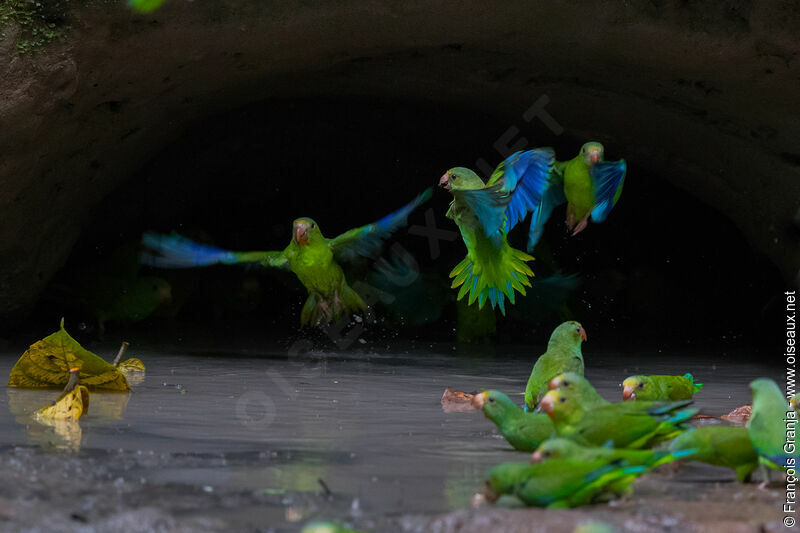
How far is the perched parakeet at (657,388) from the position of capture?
3895 millimetres

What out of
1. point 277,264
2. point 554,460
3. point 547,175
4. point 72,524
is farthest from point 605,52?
point 72,524

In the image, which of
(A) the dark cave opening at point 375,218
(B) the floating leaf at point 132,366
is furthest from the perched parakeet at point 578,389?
(A) the dark cave opening at point 375,218

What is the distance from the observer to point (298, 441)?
11.5 feet

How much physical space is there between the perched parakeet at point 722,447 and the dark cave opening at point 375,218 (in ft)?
16.7

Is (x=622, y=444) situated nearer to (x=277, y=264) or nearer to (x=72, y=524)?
(x=72, y=524)

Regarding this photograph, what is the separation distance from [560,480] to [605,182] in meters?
2.62

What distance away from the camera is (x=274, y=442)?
11.3 feet

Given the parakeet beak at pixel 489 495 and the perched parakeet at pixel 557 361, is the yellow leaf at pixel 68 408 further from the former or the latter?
the parakeet beak at pixel 489 495

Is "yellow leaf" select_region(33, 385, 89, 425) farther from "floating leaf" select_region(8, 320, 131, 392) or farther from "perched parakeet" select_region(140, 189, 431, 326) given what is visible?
"perched parakeet" select_region(140, 189, 431, 326)

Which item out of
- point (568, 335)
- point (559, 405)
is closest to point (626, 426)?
point (559, 405)

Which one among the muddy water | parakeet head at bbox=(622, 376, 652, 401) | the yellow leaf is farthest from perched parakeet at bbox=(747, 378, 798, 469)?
the yellow leaf

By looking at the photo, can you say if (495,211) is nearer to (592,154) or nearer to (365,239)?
(592,154)

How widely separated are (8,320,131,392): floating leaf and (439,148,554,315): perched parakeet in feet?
5.85

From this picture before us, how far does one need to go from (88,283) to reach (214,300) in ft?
5.54
